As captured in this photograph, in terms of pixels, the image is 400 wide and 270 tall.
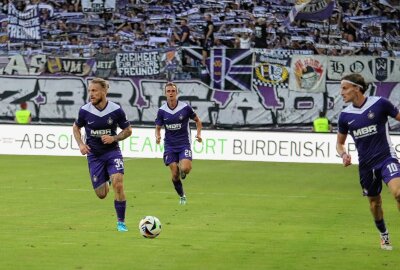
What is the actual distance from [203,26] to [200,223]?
2692 cm

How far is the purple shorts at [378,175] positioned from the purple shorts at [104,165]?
4.21 metres

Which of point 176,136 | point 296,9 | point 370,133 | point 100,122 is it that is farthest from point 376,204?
point 296,9

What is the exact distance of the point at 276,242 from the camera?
1448cm

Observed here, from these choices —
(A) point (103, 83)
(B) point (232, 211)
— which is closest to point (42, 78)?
(B) point (232, 211)

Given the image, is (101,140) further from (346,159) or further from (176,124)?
(176,124)

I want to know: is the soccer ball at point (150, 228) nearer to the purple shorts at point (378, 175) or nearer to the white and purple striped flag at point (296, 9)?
the purple shorts at point (378, 175)

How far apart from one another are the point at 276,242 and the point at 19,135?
76.0 feet

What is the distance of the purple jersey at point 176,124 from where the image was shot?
2136cm

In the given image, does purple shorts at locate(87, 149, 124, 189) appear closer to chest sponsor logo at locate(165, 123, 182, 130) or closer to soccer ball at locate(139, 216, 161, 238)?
soccer ball at locate(139, 216, 161, 238)

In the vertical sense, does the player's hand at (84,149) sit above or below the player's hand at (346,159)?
below

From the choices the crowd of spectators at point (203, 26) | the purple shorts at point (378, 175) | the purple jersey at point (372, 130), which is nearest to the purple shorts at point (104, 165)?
the purple jersey at point (372, 130)

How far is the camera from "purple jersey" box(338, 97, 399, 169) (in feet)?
43.0

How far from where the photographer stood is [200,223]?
16.9 m

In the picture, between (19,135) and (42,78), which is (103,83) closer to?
(19,135)
